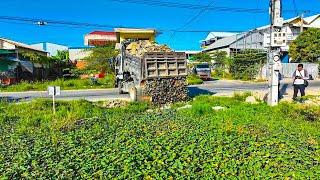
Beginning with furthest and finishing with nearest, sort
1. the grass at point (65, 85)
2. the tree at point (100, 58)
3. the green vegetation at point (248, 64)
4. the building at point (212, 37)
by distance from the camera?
the building at point (212, 37) < the tree at point (100, 58) < the green vegetation at point (248, 64) < the grass at point (65, 85)

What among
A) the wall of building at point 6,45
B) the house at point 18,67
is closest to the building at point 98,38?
the house at point 18,67

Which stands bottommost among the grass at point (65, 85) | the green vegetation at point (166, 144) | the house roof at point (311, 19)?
the green vegetation at point (166, 144)

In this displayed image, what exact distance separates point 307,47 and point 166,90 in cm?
2696

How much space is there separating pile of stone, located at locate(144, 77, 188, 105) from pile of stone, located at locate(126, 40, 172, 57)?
1.51 m

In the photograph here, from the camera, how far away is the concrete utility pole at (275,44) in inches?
540

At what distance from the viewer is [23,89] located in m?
24.9

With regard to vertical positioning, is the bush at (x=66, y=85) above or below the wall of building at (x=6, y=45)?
below

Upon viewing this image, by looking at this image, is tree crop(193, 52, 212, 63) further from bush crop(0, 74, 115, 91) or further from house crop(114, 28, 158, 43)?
bush crop(0, 74, 115, 91)

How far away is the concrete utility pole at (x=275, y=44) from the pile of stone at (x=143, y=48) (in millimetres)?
4700

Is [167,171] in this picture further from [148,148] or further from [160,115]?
[160,115]

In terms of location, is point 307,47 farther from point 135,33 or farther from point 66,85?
point 66,85

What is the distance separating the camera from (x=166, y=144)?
7.32 m

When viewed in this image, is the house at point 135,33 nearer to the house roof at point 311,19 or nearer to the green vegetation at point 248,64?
the green vegetation at point 248,64

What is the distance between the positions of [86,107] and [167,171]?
8.12 m
